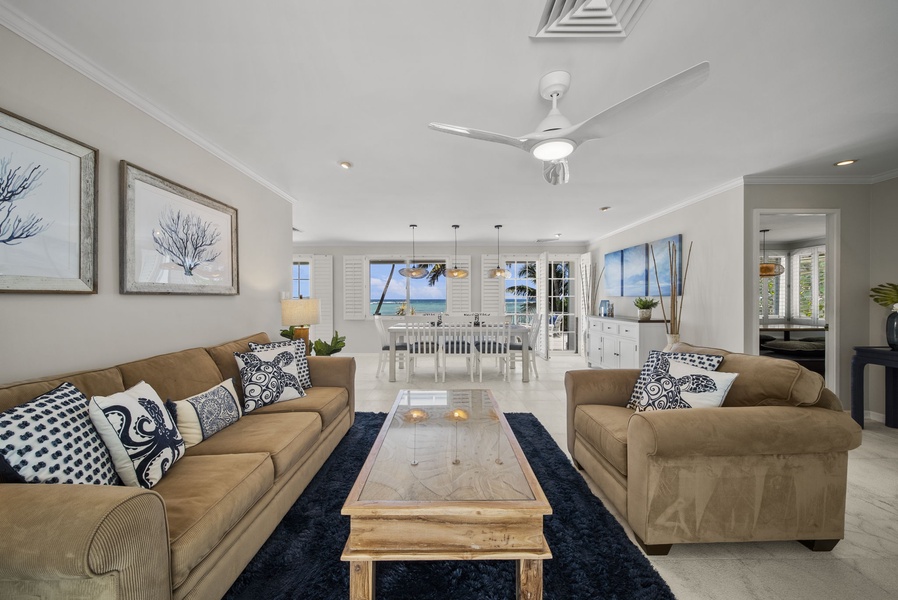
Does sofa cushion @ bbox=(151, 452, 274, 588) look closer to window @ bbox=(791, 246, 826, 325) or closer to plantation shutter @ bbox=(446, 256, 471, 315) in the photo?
plantation shutter @ bbox=(446, 256, 471, 315)

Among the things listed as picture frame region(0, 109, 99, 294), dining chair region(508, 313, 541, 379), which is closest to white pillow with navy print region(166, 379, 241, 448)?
picture frame region(0, 109, 99, 294)

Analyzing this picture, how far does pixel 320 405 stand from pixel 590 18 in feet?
8.58

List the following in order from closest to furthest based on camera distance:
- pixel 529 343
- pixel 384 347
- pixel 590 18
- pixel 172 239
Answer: pixel 590 18 → pixel 172 239 → pixel 529 343 → pixel 384 347

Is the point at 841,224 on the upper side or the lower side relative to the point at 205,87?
lower

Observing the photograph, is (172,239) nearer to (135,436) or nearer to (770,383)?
(135,436)

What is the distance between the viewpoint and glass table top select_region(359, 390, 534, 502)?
1.32 metres

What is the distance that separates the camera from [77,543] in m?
0.84

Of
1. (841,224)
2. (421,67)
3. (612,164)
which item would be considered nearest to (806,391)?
(612,164)

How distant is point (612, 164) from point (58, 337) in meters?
3.98

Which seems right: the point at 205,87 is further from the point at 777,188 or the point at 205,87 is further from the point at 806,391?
the point at 777,188

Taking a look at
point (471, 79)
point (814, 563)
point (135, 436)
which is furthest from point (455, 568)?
point (471, 79)

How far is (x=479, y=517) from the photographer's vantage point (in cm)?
122

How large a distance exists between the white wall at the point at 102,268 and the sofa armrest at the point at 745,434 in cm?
282

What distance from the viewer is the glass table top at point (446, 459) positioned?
1.32 meters
